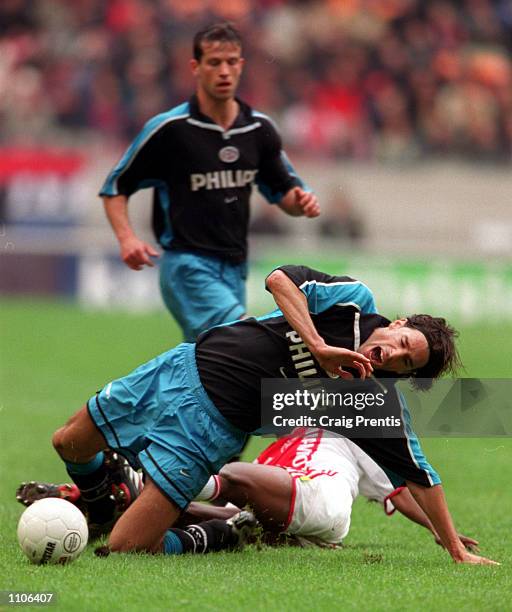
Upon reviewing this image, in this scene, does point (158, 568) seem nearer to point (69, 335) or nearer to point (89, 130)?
point (69, 335)

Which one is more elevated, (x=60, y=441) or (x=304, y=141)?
(x=304, y=141)

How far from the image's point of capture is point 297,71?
21.1 m

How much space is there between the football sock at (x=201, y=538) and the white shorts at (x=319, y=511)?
292mm

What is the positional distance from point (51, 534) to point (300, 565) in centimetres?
100

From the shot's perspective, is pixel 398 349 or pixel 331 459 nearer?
pixel 398 349

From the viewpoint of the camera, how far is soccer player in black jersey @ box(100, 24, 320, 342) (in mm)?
6953

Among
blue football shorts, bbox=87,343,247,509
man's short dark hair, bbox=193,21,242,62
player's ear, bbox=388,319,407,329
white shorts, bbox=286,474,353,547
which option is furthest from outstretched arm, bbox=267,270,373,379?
man's short dark hair, bbox=193,21,242,62

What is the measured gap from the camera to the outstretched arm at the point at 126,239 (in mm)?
6785

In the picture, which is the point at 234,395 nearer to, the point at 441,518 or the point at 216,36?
the point at 441,518

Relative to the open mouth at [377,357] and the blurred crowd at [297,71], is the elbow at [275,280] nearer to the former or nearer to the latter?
the open mouth at [377,357]

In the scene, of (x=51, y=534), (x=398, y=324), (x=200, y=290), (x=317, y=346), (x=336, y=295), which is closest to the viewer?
(x=51, y=534)

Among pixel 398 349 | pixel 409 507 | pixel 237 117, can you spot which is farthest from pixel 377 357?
pixel 237 117

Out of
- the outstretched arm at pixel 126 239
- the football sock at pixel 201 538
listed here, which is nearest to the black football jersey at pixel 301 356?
the football sock at pixel 201 538

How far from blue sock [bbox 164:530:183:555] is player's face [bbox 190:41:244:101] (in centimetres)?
261
